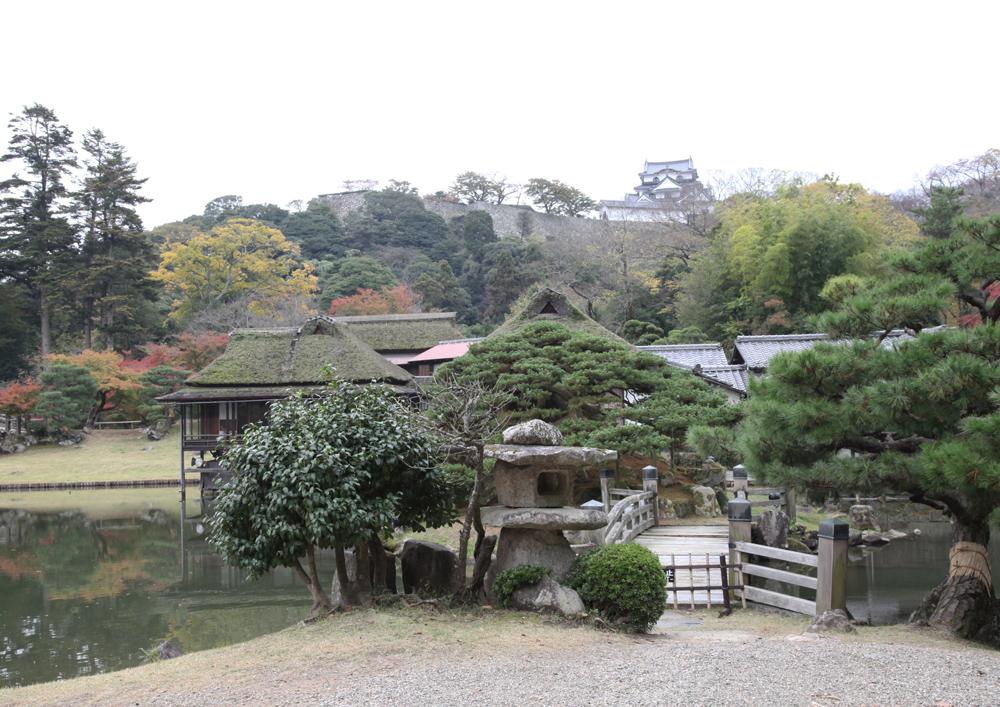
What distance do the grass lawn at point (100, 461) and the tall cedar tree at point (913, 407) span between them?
876 inches

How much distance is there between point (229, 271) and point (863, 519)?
94.1 ft

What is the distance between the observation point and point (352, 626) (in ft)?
17.7

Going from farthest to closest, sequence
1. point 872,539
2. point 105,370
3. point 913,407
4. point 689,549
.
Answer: point 105,370
point 872,539
point 689,549
point 913,407

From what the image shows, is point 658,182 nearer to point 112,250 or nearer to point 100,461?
point 112,250

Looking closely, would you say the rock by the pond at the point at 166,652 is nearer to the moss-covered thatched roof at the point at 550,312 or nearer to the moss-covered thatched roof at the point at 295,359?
the moss-covered thatched roof at the point at 550,312

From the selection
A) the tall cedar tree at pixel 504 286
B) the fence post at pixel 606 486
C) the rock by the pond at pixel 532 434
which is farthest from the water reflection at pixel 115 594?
the tall cedar tree at pixel 504 286

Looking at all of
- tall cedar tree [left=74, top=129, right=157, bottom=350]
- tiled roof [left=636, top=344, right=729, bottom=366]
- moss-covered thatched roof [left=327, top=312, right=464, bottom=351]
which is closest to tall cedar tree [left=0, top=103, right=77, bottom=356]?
tall cedar tree [left=74, top=129, right=157, bottom=350]

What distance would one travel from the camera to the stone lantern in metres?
6.14

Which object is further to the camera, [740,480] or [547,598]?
[740,480]

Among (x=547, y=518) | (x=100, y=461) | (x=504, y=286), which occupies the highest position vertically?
(x=504, y=286)

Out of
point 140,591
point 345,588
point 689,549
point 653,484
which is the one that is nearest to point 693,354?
point 653,484

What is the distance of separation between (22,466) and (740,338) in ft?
79.2

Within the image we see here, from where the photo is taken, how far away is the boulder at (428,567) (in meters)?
7.12

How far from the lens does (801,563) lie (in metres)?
6.82
